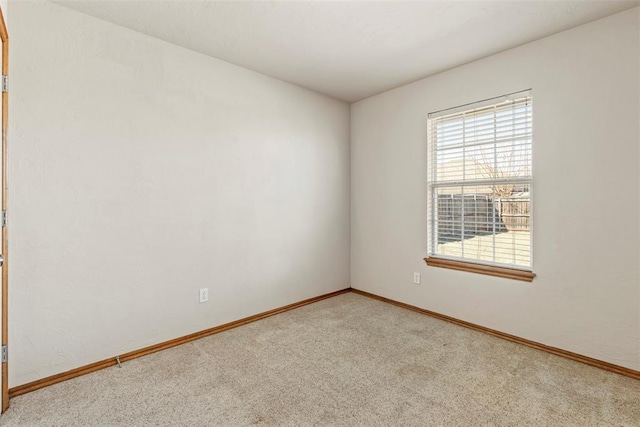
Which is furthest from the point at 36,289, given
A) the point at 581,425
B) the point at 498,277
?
the point at 498,277

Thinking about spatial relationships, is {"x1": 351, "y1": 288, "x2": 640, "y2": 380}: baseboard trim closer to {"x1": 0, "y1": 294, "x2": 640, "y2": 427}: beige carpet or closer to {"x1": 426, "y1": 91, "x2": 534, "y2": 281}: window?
{"x1": 0, "y1": 294, "x2": 640, "y2": 427}: beige carpet

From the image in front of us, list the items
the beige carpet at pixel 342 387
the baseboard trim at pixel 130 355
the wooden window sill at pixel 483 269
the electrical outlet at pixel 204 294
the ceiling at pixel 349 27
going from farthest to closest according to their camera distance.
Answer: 1. the electrical outlet at pixel 204 294
2. the wooden window sill at pixel 483 269
3. the ceiling at pixel 349 27
4. the baseboard trim at pixel 130 355
5. the beige carpet at pixel 342 387

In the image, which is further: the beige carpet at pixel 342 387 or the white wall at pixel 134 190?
the white wall at pixel 134 190

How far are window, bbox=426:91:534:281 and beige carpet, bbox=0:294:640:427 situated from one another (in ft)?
2.51

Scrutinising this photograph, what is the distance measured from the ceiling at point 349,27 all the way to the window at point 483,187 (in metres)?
0.56

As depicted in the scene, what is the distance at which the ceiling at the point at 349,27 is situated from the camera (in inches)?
84.5

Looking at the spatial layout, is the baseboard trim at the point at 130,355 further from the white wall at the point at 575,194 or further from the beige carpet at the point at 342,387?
the white wall at the point at 575,194

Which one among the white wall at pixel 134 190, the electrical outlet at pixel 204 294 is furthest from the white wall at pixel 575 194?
the electrical outlet at pixel 204 294

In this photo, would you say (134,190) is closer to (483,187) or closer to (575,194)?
(483,187)

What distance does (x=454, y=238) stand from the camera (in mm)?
3232

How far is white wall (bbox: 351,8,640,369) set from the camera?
7.29ft

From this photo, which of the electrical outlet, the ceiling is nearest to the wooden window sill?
the ceiling

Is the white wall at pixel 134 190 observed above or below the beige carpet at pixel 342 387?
above

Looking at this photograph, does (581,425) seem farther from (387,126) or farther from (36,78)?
(36,78)
